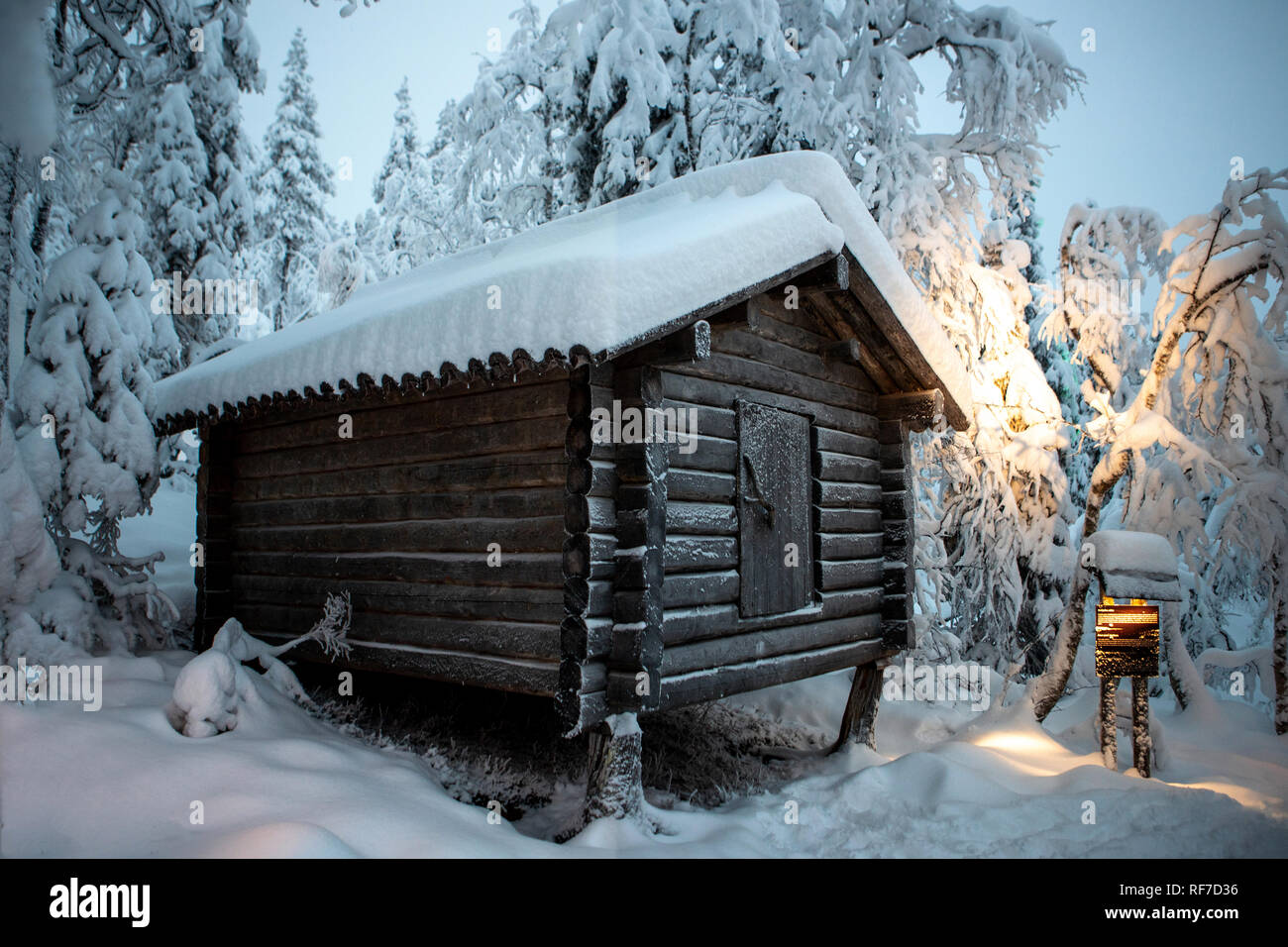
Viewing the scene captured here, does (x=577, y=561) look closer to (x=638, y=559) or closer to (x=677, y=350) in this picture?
(x=638, y=559)

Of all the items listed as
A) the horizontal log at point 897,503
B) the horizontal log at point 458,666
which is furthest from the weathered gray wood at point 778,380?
the horizontal log at point 458,666

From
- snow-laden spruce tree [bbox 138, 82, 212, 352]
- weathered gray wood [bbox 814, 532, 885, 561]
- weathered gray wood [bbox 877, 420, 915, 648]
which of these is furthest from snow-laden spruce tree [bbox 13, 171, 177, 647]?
snow-laden spruce tree [bbox 138, 82, 212, 352]

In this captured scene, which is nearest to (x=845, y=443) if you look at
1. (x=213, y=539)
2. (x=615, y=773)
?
(x=615, y=773)

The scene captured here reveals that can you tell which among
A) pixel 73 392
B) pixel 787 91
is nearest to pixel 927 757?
pixel 73 392

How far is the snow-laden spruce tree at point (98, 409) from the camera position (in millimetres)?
7129

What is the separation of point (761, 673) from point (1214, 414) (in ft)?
19.4

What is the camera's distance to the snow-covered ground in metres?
4.24

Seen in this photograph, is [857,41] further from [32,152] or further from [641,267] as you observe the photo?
[32,152]

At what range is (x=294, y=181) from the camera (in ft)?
81.1

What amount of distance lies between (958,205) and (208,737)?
1153 cm

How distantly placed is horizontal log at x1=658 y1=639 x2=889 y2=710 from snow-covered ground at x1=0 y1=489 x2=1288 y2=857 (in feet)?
2.67

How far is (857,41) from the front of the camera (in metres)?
12.6

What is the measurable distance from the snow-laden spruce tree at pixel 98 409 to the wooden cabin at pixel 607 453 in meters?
0.65

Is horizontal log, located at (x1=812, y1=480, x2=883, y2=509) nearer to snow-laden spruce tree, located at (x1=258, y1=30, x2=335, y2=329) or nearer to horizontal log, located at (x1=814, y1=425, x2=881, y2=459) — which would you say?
horizontal log, located at (x1=814, y1=425, x2=881, y2=459)
